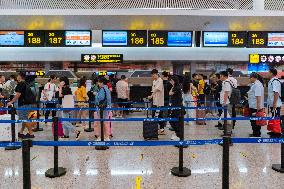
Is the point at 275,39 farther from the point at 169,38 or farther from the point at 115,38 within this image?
the point at 115,38

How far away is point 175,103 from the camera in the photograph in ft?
22.7

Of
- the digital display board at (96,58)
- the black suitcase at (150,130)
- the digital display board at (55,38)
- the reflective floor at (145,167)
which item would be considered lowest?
the reflective floor at (145,167)

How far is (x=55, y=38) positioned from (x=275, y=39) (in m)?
9.02

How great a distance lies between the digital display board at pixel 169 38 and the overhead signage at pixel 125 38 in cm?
29

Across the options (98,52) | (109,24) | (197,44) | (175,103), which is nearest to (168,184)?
(175,103)

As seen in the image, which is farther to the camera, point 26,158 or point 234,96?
point 234,96

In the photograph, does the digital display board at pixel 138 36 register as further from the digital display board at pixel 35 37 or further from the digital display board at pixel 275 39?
the digital display board at pixel 275 39

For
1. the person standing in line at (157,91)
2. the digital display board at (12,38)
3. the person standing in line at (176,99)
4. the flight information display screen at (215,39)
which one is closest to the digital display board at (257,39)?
the flight information display screen at (215,39)

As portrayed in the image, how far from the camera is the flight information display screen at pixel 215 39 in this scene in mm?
12117

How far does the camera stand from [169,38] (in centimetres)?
1195

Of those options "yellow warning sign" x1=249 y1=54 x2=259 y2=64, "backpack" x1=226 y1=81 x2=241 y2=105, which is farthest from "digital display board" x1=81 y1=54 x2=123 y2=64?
"backpack" x1=226 y1=81 x2=241 y2=105

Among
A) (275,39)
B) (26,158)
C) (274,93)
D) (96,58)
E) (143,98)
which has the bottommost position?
(26,158)

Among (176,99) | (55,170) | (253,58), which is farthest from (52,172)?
(253,58)

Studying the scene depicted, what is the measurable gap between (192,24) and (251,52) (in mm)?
4982
